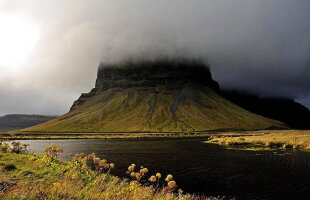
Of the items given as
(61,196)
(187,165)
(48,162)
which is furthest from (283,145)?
(61,196)

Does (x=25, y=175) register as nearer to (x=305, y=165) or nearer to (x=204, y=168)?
(x=204, y=168)

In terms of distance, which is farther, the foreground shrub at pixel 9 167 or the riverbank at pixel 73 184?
the foreground shrub at pixel 9 167

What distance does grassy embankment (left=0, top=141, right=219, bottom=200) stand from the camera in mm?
12734

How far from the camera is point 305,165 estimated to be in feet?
116

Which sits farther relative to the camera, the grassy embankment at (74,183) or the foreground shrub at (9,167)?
the foreground shrub at (9,167)

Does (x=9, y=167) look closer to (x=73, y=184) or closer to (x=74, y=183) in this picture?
(x=74, y=183)

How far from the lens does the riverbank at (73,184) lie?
12.7 meters

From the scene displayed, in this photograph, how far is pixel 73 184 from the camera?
15.6 m

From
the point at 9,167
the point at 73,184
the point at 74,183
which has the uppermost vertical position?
the point at 73,184

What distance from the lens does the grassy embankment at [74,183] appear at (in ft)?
41.8

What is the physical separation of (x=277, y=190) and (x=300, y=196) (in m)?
2.30

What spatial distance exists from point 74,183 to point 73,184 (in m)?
1.22

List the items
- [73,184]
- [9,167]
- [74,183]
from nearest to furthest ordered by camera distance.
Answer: [73,184], [74,183], [9,167]

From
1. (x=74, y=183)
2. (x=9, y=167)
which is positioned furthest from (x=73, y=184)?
(x=9, y=167)
